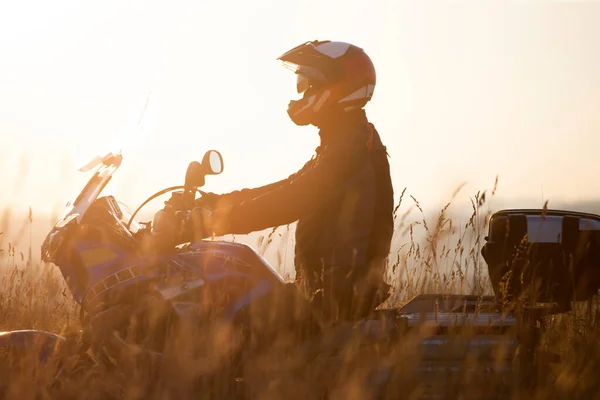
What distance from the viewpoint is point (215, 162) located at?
4086 mm

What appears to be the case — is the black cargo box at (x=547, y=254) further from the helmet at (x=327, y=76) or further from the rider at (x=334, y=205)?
the helmet at (x=327, y=76)

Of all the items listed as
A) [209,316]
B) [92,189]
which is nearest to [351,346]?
[209,316]

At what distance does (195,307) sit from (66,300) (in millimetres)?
2998

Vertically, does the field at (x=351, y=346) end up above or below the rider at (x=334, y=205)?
below

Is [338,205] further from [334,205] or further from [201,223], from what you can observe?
[201,223]

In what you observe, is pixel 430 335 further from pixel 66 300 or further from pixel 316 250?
pixel 66 300

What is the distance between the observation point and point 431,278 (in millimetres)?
6320

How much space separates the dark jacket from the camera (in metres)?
4.35

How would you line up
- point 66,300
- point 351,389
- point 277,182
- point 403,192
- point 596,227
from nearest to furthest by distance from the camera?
point 351,389 → point 596,227 → point 277,182 → point 403,192 → point 66,300

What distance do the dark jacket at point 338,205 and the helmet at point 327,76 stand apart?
282mm

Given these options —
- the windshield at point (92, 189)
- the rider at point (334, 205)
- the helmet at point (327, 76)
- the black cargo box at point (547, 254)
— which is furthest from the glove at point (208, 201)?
the black cargo box at point (547, 254)

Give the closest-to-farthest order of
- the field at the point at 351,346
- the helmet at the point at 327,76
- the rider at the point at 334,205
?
the field at the point at 351,346, the rider at the point at 334,205, the helmet at the point at 327,76

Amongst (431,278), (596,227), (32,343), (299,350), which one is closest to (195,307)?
(299,350)

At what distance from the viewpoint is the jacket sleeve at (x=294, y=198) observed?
4.19 metres
